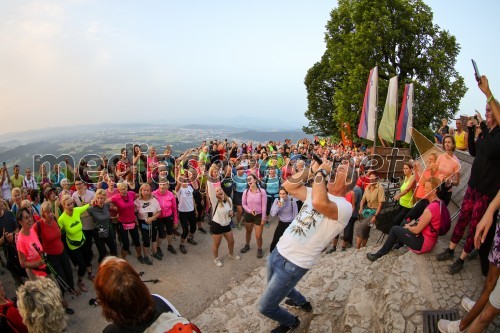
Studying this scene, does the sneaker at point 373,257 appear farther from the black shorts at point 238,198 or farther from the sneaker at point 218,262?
the black shorts at point 238,198

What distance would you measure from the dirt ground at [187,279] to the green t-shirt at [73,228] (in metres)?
1.00

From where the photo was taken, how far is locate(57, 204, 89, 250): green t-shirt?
5.19 m

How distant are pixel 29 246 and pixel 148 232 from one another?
2275 millimetres

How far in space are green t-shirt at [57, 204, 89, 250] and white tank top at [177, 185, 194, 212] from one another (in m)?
2.20

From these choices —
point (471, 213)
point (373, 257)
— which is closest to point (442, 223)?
point (471, 213)

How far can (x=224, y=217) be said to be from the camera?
6258mm

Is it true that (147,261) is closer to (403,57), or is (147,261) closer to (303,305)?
(303,305)

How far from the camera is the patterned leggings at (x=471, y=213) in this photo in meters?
3.46

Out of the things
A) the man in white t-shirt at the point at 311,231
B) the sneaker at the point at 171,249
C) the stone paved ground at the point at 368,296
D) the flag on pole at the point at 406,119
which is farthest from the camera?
the flag on pole at the point at 406,119

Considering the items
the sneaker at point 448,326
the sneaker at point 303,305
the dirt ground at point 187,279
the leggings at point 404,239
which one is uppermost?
the leggings at point 404,239

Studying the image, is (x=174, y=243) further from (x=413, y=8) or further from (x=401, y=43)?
(x=413, y=8)

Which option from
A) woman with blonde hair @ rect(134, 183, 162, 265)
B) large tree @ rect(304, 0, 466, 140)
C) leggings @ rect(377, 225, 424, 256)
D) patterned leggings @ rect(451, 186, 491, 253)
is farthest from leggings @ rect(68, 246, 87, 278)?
large tree @ rect(304, 0, 466, 140)

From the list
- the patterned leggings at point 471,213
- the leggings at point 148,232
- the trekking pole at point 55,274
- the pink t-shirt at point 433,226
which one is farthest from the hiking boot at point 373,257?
the trekking pole at point 55,274

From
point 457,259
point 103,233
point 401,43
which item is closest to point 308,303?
point 457,259
